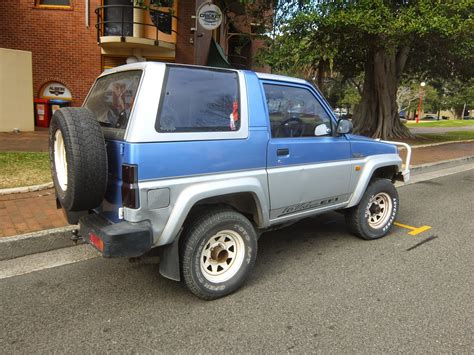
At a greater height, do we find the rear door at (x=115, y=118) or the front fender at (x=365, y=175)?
the rear door at (x=115, y=118)

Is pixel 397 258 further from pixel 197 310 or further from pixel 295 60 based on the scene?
pixel 295 60

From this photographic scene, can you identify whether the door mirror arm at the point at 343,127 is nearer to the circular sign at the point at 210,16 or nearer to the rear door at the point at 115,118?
the rear door at the point at 115,118

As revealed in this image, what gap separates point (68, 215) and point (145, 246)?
103 cm

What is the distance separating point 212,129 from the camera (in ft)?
11.0

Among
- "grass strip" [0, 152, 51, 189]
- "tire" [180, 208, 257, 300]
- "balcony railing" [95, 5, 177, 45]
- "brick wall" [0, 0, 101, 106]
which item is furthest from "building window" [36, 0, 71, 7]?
"tire" [180, 208, 257, 300]

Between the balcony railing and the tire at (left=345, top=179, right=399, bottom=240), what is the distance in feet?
32.5

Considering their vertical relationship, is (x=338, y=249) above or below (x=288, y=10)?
below

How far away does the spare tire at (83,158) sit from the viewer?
2.92m

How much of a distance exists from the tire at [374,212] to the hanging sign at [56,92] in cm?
1177

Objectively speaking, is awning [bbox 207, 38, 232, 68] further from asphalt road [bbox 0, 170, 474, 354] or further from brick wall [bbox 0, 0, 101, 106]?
asphalt road [bbox 0, 170, 474, 354]

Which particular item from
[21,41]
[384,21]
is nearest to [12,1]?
[21,41]

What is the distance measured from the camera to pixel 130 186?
2.95 metres

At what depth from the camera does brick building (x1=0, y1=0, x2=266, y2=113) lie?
12859 millimetres

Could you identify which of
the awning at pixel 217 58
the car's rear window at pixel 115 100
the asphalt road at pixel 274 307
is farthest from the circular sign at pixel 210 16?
the asphalt road at pixel 274 307
